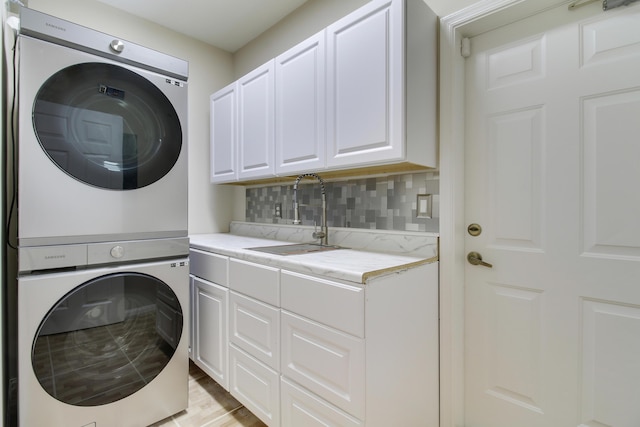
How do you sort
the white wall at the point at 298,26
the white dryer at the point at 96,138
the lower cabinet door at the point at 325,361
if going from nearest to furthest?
the lower cabinet door at the point at 325,361 → the white dryer at the point at 96,138 → the white wall at the point at 298,26

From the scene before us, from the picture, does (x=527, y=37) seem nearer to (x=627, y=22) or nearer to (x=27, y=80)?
(x=627, y=22)

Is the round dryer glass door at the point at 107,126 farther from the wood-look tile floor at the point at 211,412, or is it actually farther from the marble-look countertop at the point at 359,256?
the wood-look tile floor at the point at 211,412

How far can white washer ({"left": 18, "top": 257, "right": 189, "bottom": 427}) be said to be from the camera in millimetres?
1259

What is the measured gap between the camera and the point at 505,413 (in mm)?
1411

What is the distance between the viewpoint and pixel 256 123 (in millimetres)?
2084

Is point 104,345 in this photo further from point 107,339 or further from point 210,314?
point 210,314

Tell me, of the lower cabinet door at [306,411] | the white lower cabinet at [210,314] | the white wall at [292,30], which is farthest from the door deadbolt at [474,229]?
the white wall at [292,30]

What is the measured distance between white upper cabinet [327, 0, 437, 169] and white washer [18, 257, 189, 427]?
114 centimetres

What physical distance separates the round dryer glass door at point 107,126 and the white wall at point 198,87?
1072mm

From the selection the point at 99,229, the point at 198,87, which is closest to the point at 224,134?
the point at 198,87

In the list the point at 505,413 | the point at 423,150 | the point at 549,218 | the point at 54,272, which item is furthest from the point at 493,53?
the point at 54,272

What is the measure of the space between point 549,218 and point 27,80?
2.25 m

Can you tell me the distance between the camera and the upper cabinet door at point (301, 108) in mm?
1638

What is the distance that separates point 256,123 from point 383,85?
1027 mm
